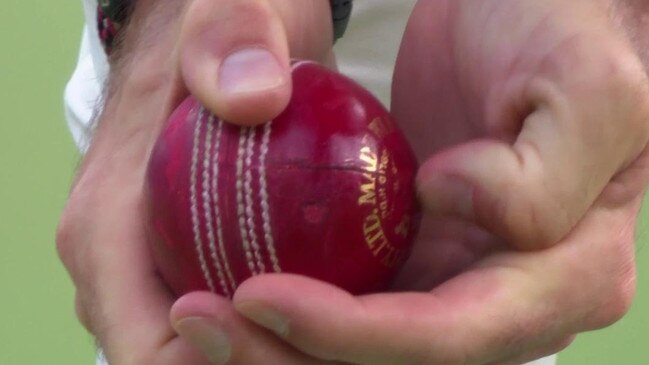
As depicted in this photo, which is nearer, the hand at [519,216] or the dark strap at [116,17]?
the hand at [519,216]

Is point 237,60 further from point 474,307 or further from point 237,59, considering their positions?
point 474,307

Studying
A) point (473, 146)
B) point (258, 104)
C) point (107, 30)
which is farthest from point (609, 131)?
point (107, 30)

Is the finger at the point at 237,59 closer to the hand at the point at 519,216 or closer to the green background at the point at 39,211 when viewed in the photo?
the hand at the point at 519,216

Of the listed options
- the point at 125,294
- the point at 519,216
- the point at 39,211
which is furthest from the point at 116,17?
Result: the point at 39,211

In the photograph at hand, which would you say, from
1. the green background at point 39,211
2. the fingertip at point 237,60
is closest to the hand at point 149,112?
the fingertip at point 237,60

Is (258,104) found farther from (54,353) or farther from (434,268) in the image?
(54,353)

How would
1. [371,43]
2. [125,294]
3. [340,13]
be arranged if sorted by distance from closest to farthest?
1. [125,294]
2. [340,13]
3. [371,43]

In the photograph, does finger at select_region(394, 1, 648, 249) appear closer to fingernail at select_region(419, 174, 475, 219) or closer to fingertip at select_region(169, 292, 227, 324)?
fingernail at select_region(419, 174, 475, 219)

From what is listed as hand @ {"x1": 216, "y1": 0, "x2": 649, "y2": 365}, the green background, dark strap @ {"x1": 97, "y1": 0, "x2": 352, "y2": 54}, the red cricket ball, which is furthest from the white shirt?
the green background
